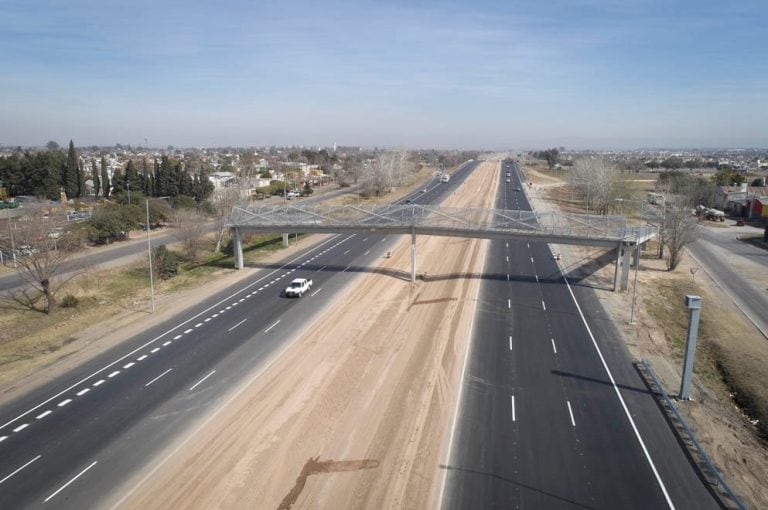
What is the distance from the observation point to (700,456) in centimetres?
1920

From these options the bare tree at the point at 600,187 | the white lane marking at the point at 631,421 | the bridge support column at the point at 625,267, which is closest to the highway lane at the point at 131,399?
the white lane marking at the point at 631,421

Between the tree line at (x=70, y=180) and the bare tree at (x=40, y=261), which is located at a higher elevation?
the tree line at (x=70, y=180)

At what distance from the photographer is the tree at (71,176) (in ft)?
291

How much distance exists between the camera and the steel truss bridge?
3962 cm

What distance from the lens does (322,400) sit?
76.8 ft

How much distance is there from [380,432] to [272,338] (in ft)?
38.4

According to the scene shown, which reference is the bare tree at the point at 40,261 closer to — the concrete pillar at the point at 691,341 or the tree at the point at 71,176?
the concrete pillar at the point at 691,341

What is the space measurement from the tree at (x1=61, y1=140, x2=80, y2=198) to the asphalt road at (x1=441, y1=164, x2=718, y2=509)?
81671 mm

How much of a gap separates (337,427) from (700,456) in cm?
1338

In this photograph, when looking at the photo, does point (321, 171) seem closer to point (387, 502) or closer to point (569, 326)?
point (569, 326)

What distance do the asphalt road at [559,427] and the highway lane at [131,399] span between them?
11034mm

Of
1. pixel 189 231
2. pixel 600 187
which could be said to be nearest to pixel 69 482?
pixel 189 231

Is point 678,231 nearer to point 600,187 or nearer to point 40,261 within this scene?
point 600,187

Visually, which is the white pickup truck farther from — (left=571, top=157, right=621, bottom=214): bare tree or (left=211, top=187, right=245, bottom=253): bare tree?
(left=571, top=157, right=621, bottom=214): bare tree
